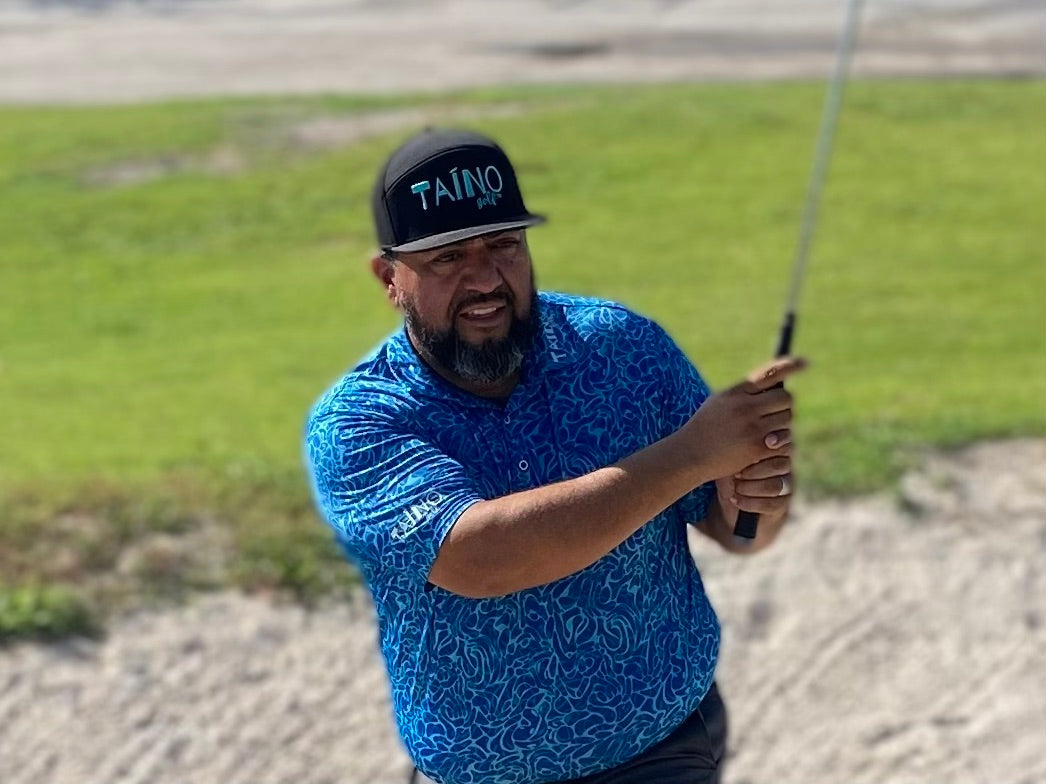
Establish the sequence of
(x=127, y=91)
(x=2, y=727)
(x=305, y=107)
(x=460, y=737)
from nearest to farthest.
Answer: (x=460, y=737)
(x=2, y=727)
(x=305, y=107)
(x=127, y=91)

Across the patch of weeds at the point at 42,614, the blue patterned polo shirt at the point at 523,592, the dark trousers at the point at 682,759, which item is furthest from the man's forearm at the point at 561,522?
the patch of weeds at the point at 42,614

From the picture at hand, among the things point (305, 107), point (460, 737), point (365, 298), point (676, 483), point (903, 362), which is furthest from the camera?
point (305, 107)

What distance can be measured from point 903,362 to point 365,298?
11.8 ft

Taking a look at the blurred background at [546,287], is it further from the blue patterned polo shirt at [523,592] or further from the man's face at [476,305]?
the man's face at [476,305]

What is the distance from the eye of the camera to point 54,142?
50.1ft

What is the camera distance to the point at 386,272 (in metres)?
3.26

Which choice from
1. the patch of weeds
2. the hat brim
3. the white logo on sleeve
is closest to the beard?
the hat brim

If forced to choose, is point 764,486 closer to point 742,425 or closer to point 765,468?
point 765,468

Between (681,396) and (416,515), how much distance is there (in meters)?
0.63

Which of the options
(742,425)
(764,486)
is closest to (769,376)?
(742,425)

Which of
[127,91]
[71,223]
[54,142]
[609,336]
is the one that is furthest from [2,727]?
[127,91]

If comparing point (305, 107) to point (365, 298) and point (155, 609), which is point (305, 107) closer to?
point (365, 298)

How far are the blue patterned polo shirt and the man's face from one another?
0.09 m

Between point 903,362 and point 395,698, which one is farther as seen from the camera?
point 903,362
